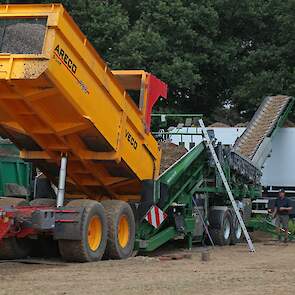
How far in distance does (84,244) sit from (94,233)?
56 cm

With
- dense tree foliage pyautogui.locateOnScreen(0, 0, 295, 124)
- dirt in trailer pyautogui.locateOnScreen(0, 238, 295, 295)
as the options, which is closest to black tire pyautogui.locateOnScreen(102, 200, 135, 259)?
dirt in trailer pyautogui.locateOnScreen(0, 238, 295, 295)

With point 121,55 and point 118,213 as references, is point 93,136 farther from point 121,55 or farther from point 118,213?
point 121,55

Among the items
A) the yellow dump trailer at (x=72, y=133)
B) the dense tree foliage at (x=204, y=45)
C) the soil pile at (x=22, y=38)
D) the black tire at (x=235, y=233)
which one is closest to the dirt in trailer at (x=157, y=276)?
the yellow dump trailer at (x=72, y=133)

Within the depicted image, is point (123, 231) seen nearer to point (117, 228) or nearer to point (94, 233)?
point (117, 228)

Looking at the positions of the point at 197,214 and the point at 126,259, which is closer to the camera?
the point at 126,259

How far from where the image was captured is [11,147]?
52.0ft

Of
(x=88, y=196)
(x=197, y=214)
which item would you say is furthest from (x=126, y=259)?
(x=197, y=214)

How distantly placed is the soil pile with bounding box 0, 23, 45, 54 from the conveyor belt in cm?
1101

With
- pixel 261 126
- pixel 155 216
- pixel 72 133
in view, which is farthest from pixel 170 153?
pixel 261 126

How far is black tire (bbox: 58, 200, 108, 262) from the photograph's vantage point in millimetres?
11586

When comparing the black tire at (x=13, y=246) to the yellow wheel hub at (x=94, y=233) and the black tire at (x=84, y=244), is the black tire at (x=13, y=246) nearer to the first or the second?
the black tire at (x=84, y=244)

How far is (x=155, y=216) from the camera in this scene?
45.6 feet

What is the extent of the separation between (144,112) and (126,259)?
2.67 metres

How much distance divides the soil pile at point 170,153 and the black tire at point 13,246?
3744 mm
